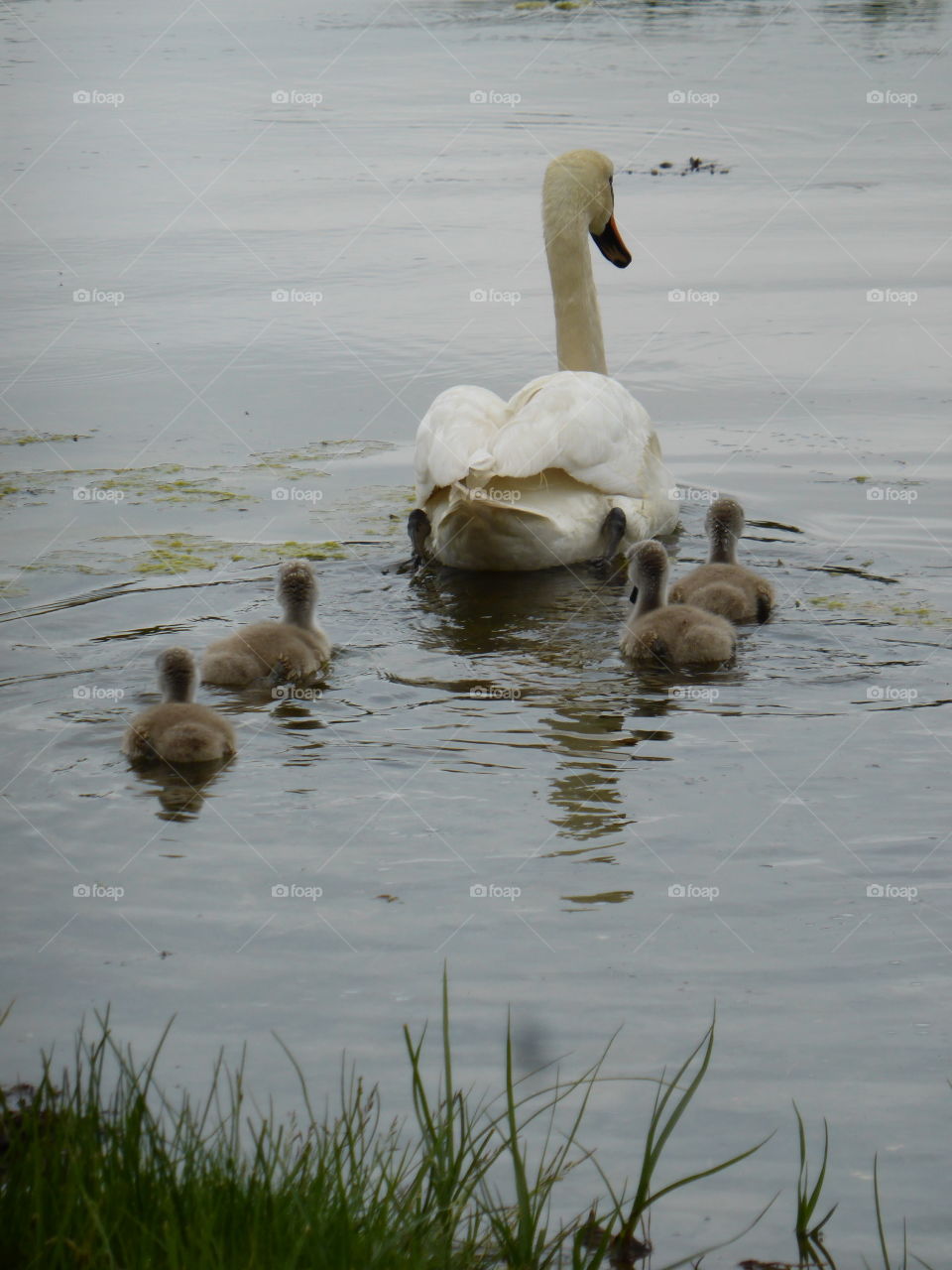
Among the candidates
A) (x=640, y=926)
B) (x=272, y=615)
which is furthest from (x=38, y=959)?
(x=272, y=615)

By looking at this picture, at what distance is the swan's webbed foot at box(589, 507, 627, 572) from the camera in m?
8.91

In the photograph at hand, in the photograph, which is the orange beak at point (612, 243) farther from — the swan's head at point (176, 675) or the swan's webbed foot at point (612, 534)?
the swan's head at point (176, 675)

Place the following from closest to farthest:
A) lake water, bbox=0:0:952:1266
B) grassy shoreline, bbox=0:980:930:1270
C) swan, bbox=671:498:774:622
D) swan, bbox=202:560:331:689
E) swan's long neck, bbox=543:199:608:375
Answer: grassy shoreline, bbox=0:980:930:1270 < lake water, bbox=0:0:952:1266 < swan, bbox=202:560:331:689 < swan, bbox=671:498:774:622 < swan's long neck, bbox=543:199:608:375

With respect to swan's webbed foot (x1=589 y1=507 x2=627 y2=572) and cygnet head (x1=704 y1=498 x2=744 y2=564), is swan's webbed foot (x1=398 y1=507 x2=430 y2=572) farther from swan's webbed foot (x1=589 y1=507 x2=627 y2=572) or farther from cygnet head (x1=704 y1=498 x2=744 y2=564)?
cygnet head (x1=704 y1=498 x2=744 y2=564)

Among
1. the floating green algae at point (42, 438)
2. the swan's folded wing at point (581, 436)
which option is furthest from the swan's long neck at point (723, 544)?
the floating green algae at point (42, 438)

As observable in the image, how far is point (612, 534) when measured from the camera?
8.93 meters

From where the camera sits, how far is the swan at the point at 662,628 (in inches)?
290

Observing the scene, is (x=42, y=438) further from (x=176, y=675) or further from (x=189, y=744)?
(x=189, y=744)

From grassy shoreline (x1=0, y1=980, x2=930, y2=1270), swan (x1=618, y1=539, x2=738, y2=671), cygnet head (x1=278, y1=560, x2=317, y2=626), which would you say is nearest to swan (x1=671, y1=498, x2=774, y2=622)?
swan (x1=618, y1=539, x2=738, y2=671)

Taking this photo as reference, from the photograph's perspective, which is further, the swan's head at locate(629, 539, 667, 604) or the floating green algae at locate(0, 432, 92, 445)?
the floating green algae at locate(0, 432, 92, 445)

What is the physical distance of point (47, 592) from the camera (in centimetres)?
839

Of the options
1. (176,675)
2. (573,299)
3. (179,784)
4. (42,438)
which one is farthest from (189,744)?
(42,438)

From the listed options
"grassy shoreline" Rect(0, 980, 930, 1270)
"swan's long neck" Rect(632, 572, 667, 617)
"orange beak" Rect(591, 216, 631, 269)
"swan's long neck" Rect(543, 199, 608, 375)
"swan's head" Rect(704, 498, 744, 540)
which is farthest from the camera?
"orange beak" Rect(591, 216, 631, 269)

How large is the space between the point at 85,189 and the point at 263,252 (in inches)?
177
